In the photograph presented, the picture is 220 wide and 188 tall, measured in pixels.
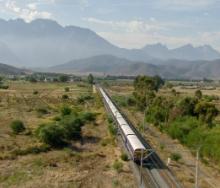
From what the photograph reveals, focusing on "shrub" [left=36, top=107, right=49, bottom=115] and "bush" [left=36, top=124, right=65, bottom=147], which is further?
"shrub" [left=36, top=107, right=49, bottom=115]

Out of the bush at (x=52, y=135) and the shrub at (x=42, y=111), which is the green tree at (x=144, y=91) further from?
the bush at (x=52, y=135)

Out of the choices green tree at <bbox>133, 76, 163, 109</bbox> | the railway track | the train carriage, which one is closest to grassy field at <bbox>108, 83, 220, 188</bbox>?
the railway track

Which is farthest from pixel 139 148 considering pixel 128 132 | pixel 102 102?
pixel 102 102

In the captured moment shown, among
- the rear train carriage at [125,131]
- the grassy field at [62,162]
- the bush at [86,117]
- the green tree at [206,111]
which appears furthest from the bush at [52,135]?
the green tree at [206,111]

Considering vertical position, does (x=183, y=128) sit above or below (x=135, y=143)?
below

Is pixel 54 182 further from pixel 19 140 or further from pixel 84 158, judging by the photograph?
pixel 19 140

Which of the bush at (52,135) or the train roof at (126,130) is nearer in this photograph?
the bush at (52,135)

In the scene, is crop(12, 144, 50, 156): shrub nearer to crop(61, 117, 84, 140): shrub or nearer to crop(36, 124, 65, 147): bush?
crop(36, 124, 65, 147): bush

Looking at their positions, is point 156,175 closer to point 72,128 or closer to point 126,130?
point 126,130

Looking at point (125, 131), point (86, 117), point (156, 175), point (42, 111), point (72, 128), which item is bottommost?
point (156, 175)

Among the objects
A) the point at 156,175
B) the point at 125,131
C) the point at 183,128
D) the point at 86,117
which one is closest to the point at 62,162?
the point at 156,175

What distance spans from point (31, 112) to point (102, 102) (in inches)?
1190

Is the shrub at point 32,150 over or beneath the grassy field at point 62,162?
over

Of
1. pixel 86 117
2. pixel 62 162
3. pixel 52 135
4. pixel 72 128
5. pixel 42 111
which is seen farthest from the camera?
pixel 42 111
